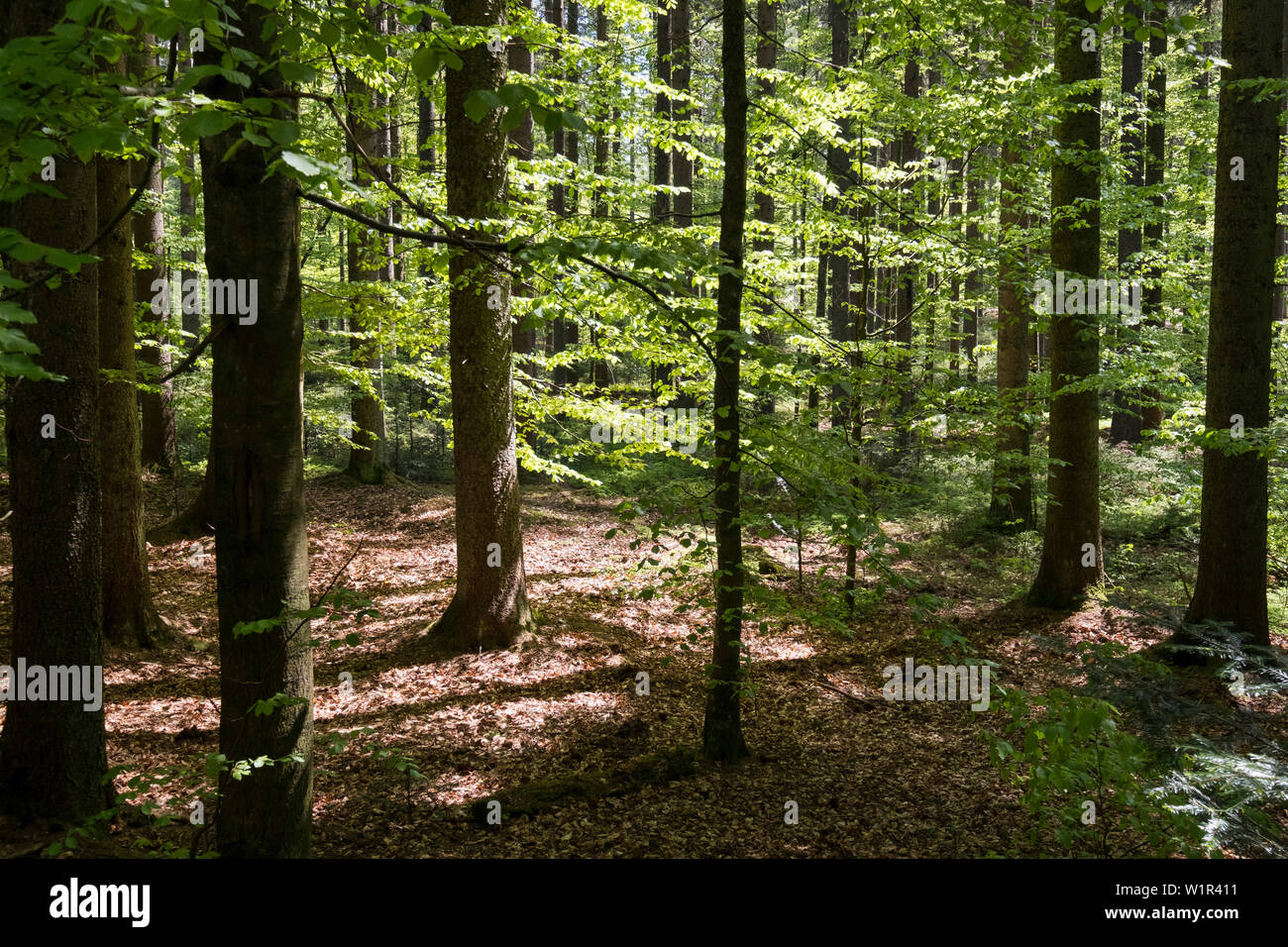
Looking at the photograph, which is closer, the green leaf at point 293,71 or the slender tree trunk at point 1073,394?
the green leaf at point 293,71

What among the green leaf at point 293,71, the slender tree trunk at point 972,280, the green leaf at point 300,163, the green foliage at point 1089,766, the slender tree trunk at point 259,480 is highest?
the slender tree trunk at point 972,280

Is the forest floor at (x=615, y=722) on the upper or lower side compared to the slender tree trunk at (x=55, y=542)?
lower

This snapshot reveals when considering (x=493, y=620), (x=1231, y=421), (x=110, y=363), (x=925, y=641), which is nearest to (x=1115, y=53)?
(x=1231, y=421)

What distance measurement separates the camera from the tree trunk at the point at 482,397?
6930mm

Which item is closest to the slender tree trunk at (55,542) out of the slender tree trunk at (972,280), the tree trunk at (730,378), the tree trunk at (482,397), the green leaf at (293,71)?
the green leaf at (293,71)

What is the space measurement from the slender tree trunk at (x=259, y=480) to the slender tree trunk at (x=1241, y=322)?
7.47 meters

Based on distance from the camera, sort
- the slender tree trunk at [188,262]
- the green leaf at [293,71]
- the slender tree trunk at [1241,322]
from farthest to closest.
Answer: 1. the slender tree trunk at [188,262]
2. the slender tree trunk at [1241,322]
3. the green leaf at [293,71]

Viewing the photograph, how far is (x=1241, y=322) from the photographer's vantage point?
693cm

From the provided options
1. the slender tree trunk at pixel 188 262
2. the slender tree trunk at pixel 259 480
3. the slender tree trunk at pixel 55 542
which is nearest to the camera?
the slender tree trunk at pixel 259 480

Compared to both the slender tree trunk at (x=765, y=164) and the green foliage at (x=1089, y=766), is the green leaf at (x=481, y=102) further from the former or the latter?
the slender tree trunk at (x=765, y=164)

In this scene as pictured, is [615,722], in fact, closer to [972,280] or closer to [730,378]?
[730,378]

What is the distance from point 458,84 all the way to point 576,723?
19.2 feet

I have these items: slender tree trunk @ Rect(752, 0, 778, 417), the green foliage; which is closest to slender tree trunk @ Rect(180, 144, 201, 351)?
slender tree trunk @ Rect(752, 0, 778, 417)

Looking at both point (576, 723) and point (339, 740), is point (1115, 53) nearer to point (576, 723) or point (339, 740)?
point (576, 723)
